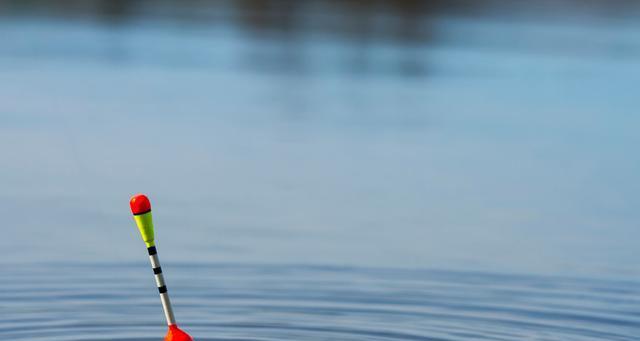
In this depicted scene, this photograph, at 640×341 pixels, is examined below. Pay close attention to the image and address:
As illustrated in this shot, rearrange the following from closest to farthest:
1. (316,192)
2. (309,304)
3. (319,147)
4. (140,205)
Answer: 1. (140,205)
2. (309,304)
3. (316,192)
4. (319,147)

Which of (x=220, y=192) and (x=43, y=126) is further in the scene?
(x=43, y=126)

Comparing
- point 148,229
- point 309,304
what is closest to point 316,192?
point 309,304

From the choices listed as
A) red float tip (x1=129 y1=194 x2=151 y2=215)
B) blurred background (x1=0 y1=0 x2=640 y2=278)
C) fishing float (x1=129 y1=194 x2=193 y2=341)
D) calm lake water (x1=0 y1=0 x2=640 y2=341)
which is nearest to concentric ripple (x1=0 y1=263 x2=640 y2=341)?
calm lake water (x1=0 y1=0 x2=640 y2=341)

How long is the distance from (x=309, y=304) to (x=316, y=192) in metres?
4.83

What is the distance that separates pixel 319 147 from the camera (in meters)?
18.1

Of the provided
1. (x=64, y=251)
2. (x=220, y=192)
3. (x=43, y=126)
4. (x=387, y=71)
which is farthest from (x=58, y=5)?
(x=64, y=251)

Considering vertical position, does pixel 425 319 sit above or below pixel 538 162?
below

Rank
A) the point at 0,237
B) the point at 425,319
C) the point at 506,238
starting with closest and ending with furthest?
the point at 425,319 < the point at 0,237 < the point at 506,238

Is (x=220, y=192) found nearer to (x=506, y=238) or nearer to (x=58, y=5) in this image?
(x=506, y=238)

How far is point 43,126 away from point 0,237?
658cm

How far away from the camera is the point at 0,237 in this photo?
39.7 ft

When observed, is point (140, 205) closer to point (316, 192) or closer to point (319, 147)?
point (316, 192)

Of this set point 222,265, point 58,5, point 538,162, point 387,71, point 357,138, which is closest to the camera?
point 222,265

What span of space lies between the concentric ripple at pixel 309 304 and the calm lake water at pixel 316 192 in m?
0.02
